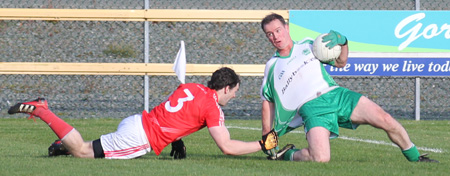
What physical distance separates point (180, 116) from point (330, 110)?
1346 mm

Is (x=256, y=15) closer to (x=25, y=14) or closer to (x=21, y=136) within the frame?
(x=25, y=14)

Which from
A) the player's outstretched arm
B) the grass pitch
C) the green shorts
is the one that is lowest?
the grass pitch

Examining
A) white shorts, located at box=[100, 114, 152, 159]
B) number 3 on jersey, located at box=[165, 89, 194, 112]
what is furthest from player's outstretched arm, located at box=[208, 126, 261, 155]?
white shorts, located at box=[100, 114, 152, 159]

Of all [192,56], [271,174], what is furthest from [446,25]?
[192,56]

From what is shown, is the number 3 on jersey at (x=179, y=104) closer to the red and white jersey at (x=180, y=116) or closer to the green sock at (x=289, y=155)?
the red and white jersey at (x=180, y=116)

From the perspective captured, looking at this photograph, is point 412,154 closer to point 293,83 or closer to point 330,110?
point 330,110

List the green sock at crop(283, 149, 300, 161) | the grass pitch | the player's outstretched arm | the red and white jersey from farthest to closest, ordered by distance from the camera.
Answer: the green sock at crop(283, 149, 300, 161), the red and white jersey, the player's outstretched arm, the grass pitch

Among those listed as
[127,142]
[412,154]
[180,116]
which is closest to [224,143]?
[180,116]

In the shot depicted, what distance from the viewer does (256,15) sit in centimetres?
1278

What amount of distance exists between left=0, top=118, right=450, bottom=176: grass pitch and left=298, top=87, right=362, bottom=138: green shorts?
35 cm

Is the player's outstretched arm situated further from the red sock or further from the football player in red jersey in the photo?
the red sock

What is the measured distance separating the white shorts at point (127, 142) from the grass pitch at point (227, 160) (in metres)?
0.12

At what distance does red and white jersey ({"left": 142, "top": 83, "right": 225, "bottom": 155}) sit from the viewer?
23.0ft

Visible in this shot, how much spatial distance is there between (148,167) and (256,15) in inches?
264
